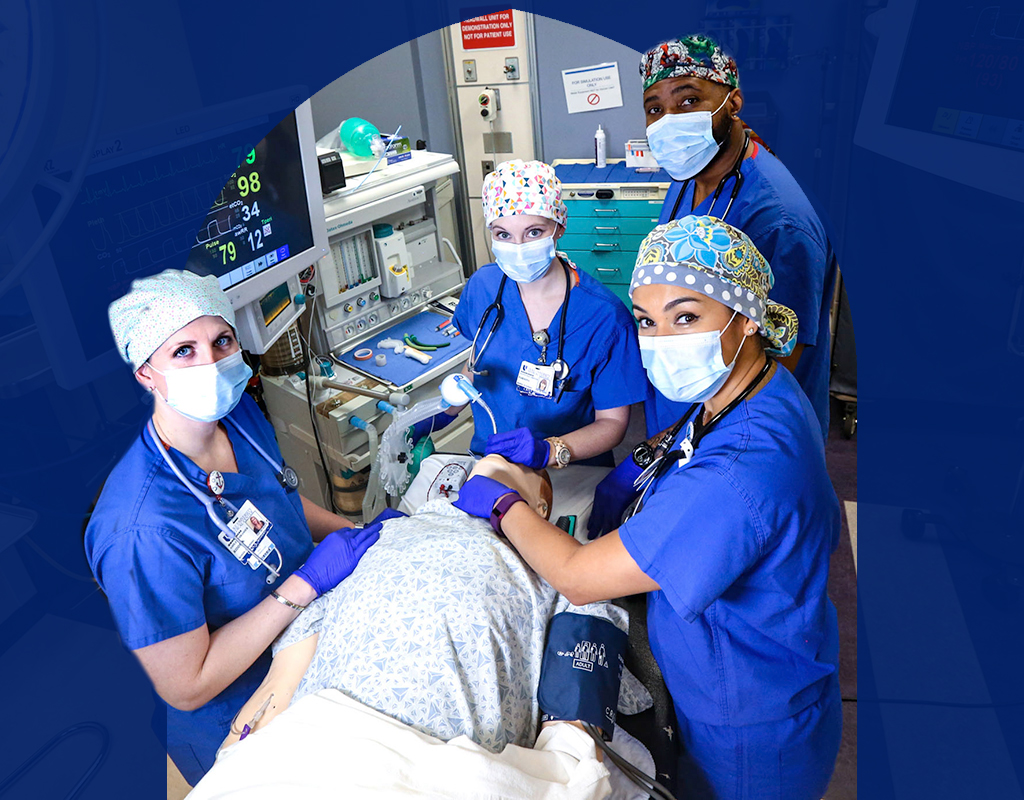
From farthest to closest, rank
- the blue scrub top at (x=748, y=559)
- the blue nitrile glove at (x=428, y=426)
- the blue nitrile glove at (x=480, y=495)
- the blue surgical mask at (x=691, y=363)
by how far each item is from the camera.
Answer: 1. the blue nitrile glove at (x=428, y=426)
2. the blue nitrile glove at (x=480, y=495)
3. the blue surgical mask at (x=691, y=363)
4. the blue scrub top at (x=748, y=559)

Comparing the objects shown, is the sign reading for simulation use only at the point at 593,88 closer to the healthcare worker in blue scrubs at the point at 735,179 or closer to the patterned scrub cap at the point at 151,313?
the healthcare worker in blue scrubs at the point at 735,179

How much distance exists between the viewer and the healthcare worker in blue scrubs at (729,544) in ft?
3.59

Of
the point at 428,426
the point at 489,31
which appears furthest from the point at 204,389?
the point at 489,31

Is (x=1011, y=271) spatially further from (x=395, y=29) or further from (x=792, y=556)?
(x=395, y=29)

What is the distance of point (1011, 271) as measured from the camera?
1590 mm

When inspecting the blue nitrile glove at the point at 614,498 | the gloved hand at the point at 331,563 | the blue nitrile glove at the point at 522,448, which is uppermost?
the blue nitrile glove at the point at 522,448

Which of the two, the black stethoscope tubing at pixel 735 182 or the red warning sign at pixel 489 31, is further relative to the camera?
the red warning sign at pixel 489 31

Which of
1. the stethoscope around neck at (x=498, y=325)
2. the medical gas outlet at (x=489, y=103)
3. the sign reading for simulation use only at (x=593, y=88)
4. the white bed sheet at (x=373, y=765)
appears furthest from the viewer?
the medical gas outlet at (x=489, y=103)

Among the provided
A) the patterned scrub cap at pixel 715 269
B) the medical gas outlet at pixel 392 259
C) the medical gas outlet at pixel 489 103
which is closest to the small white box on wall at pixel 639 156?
the medical gas outlet at pixel 489 103

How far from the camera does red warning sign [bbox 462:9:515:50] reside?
12.6 ft

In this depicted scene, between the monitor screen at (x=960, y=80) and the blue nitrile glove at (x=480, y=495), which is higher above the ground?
the monitor screen at (x=960, y=80)

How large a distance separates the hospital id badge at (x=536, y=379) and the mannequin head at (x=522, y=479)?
0.82 ft

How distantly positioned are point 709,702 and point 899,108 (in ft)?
4.67

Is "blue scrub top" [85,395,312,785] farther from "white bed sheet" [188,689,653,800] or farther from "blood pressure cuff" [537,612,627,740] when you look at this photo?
"blood pressure cuff" [537,612,627,740]
